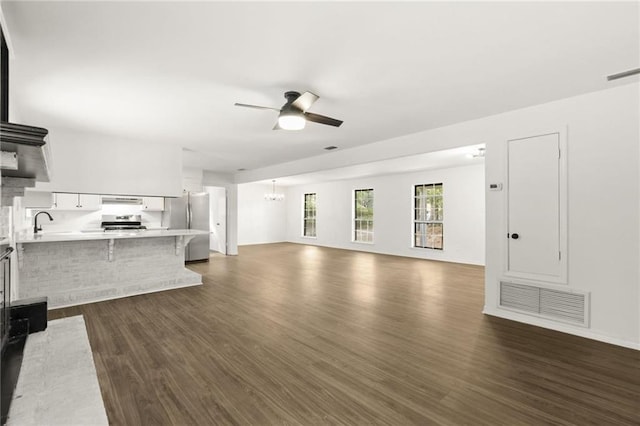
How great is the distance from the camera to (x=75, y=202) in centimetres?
657

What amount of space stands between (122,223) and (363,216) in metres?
7.18

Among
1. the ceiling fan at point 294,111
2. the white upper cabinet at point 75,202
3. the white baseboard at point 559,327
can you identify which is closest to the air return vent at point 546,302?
the white baseboard at point 559,327

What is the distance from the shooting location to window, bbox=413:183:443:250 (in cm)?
841

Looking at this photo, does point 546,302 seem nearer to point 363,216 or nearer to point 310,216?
point 363,216

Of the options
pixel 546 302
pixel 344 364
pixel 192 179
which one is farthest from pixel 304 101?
pixel 192 179

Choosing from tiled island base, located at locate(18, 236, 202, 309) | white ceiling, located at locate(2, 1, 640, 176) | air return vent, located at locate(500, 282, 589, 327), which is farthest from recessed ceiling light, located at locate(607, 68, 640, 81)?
tiled island base, located at locate(18, 236, 202, 309)

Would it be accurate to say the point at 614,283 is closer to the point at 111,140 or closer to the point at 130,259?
the point at 130,259

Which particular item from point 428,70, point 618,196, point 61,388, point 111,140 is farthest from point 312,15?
point 111,140

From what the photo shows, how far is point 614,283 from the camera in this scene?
10.0ft

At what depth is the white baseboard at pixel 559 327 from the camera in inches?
117

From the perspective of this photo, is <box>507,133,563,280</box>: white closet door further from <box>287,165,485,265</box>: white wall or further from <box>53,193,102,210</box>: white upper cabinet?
<box>53,193,102,210</box>: white upper cabinet

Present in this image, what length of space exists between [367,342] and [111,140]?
16.7 ft

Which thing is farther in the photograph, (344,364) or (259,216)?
(259,216)

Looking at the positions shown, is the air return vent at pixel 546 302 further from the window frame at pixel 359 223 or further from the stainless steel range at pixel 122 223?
the stainless steel range at pixel 122 223
